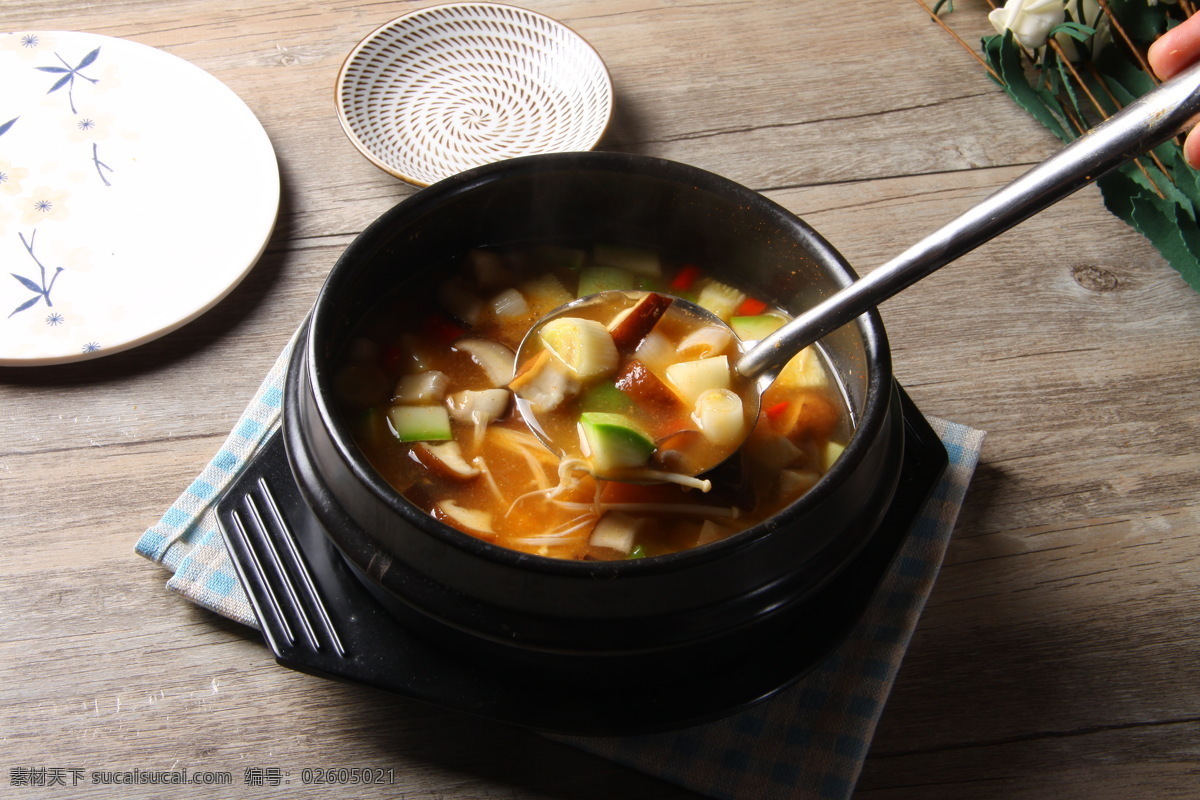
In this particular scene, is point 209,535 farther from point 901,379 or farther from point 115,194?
point 901,379

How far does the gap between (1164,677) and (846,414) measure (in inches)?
25.5

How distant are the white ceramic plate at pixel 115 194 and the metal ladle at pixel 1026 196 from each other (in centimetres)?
121

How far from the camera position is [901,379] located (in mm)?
1854

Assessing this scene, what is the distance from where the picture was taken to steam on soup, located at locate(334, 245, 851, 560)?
135cm

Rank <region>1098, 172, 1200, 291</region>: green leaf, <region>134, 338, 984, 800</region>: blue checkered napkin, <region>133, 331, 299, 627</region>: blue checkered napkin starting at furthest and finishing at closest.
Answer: <region>1098, 172, 1200, 291</region>: green leaf, <region>133, 331, 299, 627</region>: blue checkered napkin, <region>134, 338, 984, 800</region>: blue checkered napkin

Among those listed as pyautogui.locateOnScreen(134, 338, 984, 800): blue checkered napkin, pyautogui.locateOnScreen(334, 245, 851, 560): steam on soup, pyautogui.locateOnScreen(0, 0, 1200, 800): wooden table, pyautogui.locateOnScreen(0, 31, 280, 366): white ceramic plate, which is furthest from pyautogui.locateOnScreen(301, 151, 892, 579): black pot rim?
A: pyautogui.locateOnScreen(0, 31, 280, 366): white ceramic plate

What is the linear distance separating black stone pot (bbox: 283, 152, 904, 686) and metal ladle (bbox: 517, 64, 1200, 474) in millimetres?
96

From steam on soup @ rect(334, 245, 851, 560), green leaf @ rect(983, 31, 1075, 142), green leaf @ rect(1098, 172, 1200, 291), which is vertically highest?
green leaf @ rect(983, 31, 1075, 142)

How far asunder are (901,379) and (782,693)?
0.76 meters

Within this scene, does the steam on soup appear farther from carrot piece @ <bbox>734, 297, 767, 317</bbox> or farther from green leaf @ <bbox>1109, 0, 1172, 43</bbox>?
green leaf @ <bbox>1109, 0, 1172, 43</bbox>

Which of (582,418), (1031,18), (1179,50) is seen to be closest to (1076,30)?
(1031,18)

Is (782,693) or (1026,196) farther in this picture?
(782,693)

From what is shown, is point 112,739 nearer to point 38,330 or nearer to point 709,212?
point 38,330

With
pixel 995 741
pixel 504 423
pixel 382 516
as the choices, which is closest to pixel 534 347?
pixel 504 423
